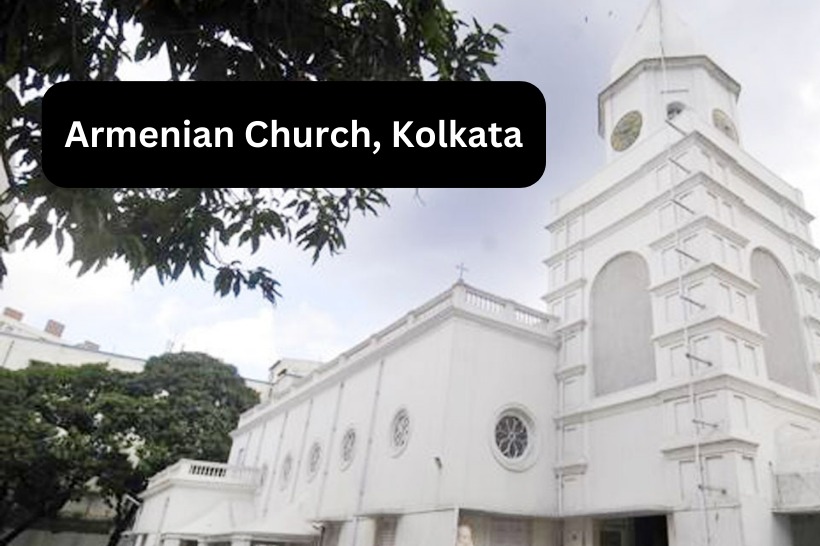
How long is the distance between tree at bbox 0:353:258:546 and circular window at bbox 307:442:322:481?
1197 centimetres

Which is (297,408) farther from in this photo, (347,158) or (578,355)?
(347,158)

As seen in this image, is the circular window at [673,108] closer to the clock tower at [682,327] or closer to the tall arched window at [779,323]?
the clock tower at [682,327]

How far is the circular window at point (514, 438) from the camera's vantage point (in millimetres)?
16312

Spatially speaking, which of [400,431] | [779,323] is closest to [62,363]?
[400,431]

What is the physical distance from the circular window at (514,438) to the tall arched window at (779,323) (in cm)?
624

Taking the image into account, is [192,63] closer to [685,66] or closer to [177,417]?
[685,66]

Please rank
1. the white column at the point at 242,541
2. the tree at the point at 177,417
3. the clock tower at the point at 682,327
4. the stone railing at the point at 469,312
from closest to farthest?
the clock tower at the point at 682,327, the stone railing at the point at 469,312, the white column at the point at 242,541, the tree at the point at 177,417

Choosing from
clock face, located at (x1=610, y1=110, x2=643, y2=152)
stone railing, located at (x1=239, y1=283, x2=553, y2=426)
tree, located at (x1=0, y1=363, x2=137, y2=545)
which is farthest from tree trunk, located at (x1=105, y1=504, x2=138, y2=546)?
clock face, located at (x1=610, y1=110, x2=643, y2=152)

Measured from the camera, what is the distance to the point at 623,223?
1820 cm

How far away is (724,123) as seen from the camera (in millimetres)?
19297

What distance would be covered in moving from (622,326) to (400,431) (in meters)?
6.98

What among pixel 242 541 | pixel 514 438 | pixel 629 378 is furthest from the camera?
pixel 242 541

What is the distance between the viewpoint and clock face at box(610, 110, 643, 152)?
19.7m

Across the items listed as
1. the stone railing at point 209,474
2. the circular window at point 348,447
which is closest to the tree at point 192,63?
the circular window at point 348,447
